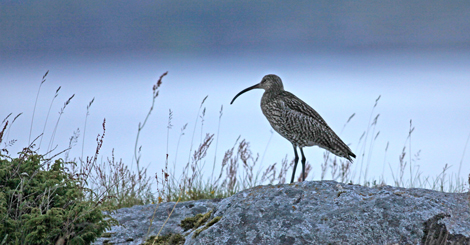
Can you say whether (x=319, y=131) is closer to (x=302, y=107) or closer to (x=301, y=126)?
(x=301, y=126)

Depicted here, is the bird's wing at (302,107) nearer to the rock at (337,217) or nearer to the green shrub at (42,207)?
the rock at (337,217)

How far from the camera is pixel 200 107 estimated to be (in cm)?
786

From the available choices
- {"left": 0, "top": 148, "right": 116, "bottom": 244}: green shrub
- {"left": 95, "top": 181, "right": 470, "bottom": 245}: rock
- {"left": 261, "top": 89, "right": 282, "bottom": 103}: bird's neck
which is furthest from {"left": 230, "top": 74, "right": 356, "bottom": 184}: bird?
{"left": 0, "top": 148, "right": 116, "bottom": 244}: green shrub

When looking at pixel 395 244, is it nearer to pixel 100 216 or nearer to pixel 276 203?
pixel 276 203

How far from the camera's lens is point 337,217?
13.9 ft

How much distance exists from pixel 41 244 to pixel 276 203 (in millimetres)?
2301

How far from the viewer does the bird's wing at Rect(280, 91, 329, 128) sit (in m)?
8.25

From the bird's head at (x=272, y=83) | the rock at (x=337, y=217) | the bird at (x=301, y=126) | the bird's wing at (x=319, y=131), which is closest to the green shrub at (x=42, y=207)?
the rock at (x=337, y=217)

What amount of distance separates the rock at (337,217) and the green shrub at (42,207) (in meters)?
1.04

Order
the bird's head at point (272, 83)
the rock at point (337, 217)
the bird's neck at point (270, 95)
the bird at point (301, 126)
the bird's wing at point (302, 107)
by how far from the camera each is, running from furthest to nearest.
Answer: the bird's head at point (272, 83) → the bird's neck at point (270, 95) → the bird's wing at point (302, 107) → the bird at point (301, 126) → the rock at point (337, 217)

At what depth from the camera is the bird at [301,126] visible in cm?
797

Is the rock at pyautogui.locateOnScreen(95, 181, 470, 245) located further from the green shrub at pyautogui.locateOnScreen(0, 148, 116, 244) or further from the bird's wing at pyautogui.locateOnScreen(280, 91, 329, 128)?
the bird's wing at pyautogui.locateOnScreen(280, 91, 329, 128)

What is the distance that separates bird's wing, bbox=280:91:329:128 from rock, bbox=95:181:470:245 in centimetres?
351

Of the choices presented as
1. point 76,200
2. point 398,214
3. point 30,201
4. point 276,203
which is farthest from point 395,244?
point 30,201
